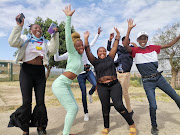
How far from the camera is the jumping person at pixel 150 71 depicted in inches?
124

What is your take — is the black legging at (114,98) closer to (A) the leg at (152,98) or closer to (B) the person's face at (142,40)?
(A) the leg at (152,98)

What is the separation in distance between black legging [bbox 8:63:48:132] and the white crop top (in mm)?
158

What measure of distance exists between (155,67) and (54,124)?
2.77m

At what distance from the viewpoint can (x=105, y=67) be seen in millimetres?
3020

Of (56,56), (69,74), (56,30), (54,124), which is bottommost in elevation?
(54,124)

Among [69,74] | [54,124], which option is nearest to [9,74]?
[54,124]

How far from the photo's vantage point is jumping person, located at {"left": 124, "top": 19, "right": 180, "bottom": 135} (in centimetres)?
314

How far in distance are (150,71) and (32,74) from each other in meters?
2.40

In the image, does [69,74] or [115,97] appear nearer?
[69,74]

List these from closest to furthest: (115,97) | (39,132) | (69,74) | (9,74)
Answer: (69,74)
(115,97)
(39,132)
(9,74)

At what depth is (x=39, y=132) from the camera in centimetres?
312

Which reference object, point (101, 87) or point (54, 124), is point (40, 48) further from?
point (54, 124)

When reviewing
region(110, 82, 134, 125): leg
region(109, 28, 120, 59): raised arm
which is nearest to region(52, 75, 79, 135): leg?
region(110, 82, 134, 125): leg

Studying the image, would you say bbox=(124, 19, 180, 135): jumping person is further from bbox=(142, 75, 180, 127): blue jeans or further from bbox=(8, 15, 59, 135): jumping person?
bbox=(8, 15, 59, 135): jumping person
